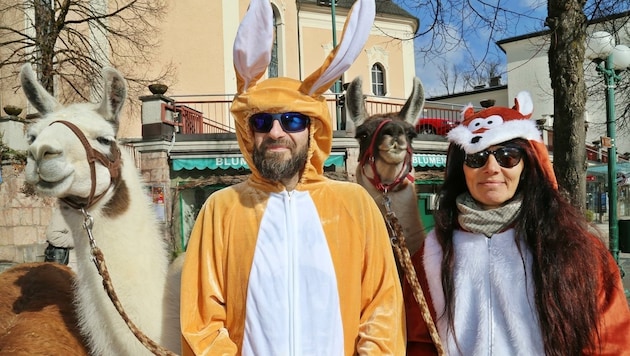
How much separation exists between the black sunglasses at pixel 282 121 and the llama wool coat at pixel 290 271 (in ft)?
0.12

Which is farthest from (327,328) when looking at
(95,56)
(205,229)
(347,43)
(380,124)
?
(95,56)

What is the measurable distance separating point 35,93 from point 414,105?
220cm

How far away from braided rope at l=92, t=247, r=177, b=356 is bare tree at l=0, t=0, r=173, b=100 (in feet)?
28.6

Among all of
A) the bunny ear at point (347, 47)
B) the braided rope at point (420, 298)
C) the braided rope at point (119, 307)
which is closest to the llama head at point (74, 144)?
the braided rope at point (119, 307)

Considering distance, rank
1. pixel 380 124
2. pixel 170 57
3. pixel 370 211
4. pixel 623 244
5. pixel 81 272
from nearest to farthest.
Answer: pixel 370 211, pixel 81 272, pixel 380 124, pixel 623 244, pixel 170 57

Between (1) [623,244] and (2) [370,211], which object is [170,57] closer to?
(1) [623,244]

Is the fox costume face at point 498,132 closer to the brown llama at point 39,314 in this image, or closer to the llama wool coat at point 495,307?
the llama wool coat at point 495,307

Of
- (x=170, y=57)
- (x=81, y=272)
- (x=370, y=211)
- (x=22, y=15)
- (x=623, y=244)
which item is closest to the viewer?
(x=370, y=211)

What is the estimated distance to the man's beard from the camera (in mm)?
1948

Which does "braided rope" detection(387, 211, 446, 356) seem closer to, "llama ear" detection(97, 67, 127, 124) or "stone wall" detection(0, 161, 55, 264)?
"llama ear" detection(97, 67, 127, 124)

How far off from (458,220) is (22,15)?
14.0 metres

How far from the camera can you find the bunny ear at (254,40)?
1.93 metres

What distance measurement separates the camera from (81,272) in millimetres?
2379

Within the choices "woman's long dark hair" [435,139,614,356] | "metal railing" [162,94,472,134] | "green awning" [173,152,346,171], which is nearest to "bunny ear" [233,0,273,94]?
"woman's long dark hair" [435,139,614,356]
